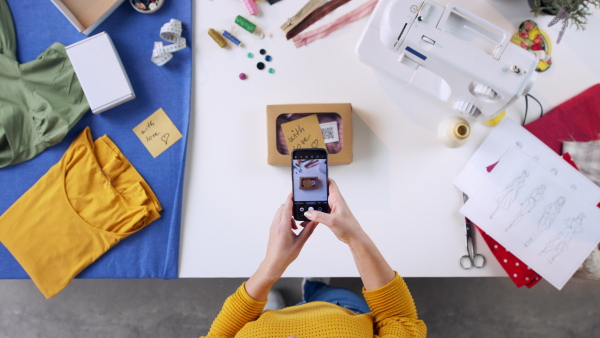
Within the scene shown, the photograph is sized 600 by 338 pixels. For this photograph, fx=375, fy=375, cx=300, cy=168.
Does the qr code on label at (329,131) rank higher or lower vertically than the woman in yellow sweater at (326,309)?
higher

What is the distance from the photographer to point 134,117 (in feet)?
3.52

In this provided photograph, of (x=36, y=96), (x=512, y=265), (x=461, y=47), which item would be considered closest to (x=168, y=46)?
(x=36, y=96)

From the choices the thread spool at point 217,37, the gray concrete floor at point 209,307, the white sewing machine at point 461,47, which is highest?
the white sewing machine at point 461,47

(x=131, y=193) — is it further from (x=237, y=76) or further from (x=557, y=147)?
(x=557, y=147)

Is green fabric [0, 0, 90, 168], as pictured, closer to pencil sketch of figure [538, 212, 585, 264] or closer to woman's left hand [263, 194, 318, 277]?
woman's left hand [263, 194, 318, 277]

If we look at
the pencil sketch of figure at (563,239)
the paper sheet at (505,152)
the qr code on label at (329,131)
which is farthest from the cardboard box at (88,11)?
the pencil sketch of figure at (563,239)

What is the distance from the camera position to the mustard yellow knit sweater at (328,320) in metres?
0.80

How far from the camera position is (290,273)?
3.39 ft

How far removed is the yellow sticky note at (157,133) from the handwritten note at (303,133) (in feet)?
1.03

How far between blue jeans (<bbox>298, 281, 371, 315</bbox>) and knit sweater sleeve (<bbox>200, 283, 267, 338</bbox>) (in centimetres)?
41

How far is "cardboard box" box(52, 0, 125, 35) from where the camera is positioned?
105 centimetres

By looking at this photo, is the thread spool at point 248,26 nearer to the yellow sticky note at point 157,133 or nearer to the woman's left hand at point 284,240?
the yellow sticky note at point 157,133

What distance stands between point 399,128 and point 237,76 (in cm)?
48

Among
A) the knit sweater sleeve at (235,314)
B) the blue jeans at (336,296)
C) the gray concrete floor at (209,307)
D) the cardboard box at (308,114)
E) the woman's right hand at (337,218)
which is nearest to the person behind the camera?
the woman's right hand at (337,218)
